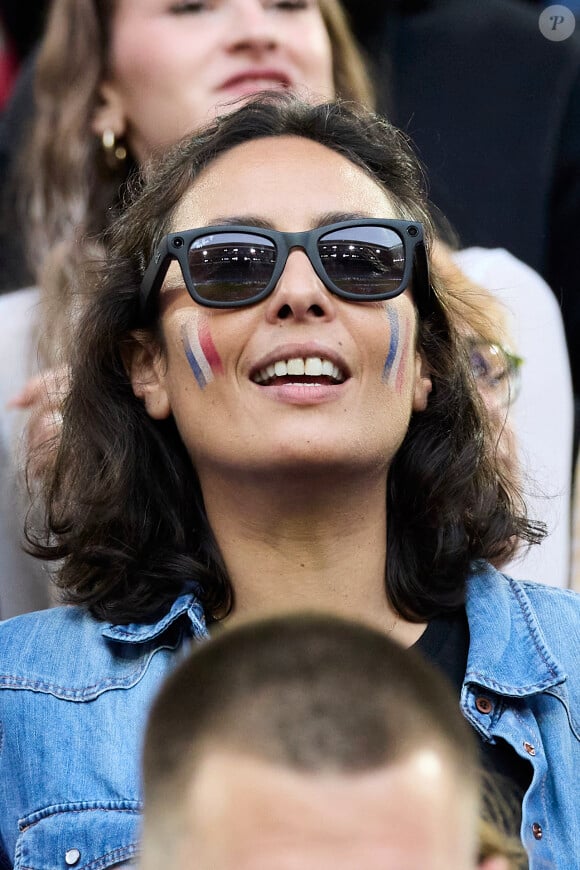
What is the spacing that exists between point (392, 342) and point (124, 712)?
0.77 m

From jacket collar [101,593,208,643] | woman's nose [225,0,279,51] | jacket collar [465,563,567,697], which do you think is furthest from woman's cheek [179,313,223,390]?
woman's nose [225,0,279,51]

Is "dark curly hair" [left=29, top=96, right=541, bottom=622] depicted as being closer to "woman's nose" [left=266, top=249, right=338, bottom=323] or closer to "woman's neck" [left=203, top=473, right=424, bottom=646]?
"woman's neck" [left=203, top=473, right=424, bottom=646]

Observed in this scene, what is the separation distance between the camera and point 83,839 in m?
2.18

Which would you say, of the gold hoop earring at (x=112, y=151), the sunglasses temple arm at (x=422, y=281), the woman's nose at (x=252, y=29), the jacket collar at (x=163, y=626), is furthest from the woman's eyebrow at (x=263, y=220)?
the gold hoop earring at (x=112, y=151)

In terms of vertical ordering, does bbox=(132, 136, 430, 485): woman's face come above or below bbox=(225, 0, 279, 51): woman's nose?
below

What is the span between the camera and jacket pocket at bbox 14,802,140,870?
2.16 metres

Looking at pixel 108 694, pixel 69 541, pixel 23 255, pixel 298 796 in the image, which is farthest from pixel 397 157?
pixel 298 796

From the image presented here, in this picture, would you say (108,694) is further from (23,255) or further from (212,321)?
(23,255)

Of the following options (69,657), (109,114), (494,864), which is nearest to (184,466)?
(69,657)

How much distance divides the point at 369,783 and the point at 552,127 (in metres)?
2.88

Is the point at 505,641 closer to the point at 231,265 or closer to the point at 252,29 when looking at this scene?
the point at 231,265

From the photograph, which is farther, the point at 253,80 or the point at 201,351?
the point at 253,80

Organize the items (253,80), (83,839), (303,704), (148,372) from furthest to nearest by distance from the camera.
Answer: (253,80), (148,372), (83,839), (303,704)

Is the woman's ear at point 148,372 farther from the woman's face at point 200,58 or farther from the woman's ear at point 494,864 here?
the woman's ear at point 494,864
